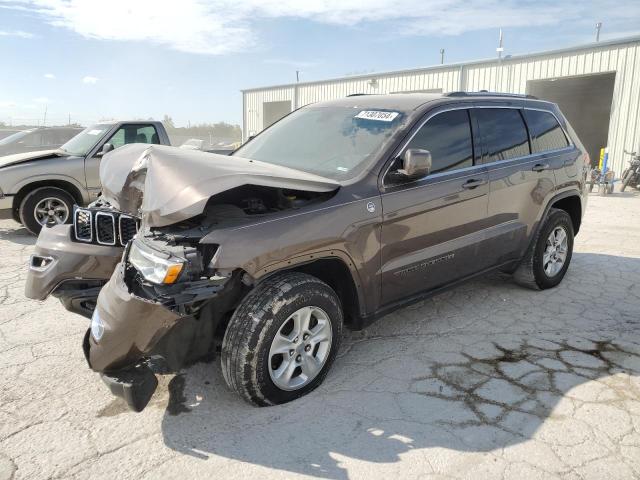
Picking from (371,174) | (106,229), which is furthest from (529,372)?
(106,229)

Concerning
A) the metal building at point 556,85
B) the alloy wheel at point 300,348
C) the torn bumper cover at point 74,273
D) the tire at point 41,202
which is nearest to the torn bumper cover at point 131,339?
the alloy wheel at point 300,348

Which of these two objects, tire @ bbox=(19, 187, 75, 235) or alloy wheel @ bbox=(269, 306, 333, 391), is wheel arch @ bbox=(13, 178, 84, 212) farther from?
alloy wheel @ bbox=(269, 306, 333, 391)

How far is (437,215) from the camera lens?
146 inches

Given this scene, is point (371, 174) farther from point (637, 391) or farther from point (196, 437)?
point (637, 391)

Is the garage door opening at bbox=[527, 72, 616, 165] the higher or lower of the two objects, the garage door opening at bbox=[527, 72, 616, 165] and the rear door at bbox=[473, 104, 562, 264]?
the higher

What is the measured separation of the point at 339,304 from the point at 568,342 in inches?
79.7

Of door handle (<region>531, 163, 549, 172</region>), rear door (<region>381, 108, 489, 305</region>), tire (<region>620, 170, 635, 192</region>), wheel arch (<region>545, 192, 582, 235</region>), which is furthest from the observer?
tire (<region>620, 170, 635, 192</region>)

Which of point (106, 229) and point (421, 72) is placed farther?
point (421, 72)

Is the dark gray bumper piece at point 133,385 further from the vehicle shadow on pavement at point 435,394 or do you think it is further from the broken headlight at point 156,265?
the broken headlight at point 156,265

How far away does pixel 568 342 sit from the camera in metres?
3.94

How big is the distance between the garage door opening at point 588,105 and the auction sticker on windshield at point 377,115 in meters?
20.0

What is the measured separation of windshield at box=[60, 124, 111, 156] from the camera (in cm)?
798

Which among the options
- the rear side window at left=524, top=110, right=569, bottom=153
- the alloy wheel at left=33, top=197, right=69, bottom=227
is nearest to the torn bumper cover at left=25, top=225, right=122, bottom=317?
the rear side window at left=524, top=110, right=569, bottom=153

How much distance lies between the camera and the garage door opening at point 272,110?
1138 inches
